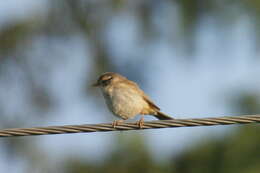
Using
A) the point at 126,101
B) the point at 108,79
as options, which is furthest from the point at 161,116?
the point at 108,79

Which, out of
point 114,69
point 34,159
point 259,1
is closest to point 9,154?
point 34,159

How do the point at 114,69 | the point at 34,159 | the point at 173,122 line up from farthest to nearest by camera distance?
the point at 114,69 < the point at 34,159 < the point at 173,122

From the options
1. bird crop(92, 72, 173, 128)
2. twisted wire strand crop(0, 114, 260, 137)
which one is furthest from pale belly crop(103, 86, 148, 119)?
twisted wire strand crop(0, 114, 260, 137)

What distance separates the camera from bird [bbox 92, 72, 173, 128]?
37.0 feet

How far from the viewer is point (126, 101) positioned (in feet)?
37.2

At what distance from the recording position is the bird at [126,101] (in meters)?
11.3

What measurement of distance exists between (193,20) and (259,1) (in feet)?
5.85

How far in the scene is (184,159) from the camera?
15.5 meters

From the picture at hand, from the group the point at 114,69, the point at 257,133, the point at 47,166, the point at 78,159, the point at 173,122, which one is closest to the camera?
the point at 173,122

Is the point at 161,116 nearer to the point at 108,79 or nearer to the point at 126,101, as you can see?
the point at 126,101

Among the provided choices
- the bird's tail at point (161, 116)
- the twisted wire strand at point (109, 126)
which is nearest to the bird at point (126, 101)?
the bird's tail at point (161, 116)

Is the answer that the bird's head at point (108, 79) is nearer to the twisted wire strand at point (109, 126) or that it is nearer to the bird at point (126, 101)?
the bird at point (126, 101)

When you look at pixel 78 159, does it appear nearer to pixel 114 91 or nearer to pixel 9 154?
pixel 9 154

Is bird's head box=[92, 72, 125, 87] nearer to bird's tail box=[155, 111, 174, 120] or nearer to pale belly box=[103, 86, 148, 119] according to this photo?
pale belly box=[103, 86, 148, 119]
